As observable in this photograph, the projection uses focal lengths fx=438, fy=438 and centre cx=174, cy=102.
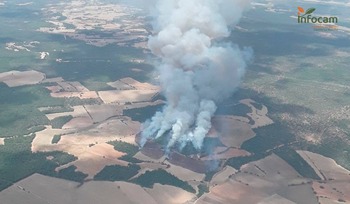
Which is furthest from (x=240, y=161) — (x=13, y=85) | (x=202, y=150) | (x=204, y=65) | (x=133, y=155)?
(x=13, y=85)

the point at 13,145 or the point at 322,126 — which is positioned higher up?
the point at 13,145

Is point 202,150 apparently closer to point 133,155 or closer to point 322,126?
point 133,155

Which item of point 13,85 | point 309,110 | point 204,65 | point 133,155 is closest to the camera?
point 133,155

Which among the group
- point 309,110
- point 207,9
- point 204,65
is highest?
point 207,9

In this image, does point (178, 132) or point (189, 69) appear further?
point (189, 69)

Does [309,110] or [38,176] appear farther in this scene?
A: [309,110]

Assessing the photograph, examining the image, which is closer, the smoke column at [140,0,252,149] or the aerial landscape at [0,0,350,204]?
the aerial landscape at [0,0,350,204]

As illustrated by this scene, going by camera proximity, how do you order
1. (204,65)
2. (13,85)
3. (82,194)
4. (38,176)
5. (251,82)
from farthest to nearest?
(251,82) → (13,85) → (204,65) → (38,176) → (82,194)
